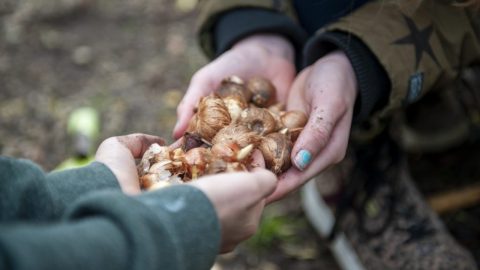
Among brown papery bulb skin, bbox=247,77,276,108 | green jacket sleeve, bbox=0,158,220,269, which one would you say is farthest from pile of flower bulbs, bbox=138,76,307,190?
green jacket sleeve, bbox=0,158,220,269

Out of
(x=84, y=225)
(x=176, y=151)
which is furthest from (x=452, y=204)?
(x=84, y=225)

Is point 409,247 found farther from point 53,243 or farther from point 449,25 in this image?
point 53,243

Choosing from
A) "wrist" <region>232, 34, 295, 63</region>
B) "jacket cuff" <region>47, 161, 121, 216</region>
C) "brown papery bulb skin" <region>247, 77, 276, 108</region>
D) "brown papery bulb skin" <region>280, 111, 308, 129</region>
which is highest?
"wrist" <region>232, 34, 295, 63</region>

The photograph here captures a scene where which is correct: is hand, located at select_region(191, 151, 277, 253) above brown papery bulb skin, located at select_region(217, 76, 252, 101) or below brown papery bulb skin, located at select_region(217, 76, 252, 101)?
below

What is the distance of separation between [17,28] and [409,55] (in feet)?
6.55

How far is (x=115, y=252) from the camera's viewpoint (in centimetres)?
76

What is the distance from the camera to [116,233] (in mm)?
773

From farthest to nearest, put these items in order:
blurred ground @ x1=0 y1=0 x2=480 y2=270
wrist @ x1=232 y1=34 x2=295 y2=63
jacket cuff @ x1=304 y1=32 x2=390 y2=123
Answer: blurred ground @ x1=0 y1=0 x2=480 y2=270, wrist @ x1=232 y1=34 x2=295 y2=63, jacket cuff @ x1=304 y1=32 x2=390 y2=123

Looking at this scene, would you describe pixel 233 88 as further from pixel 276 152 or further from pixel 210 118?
pixel 276 152

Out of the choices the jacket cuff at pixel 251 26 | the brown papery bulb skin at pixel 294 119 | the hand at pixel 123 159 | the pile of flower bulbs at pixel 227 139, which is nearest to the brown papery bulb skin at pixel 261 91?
the pile of flower bulbs at pixel 227 139

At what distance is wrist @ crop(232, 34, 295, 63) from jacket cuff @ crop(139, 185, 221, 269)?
0.83m

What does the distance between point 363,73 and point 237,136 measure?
0.39 metres

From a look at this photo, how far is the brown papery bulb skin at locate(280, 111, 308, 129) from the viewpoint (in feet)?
4.37

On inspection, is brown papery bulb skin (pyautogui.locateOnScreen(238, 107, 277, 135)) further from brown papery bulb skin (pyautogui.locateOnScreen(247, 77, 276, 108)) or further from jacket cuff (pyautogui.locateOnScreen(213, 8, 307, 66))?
jacket cuff (pyautogui.locateOnScreen(213, 8, 307, 66))
